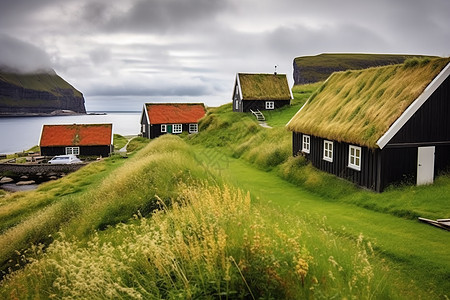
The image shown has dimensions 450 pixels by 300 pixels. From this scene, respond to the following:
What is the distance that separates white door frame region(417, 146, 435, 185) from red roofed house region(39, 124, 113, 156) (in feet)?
138

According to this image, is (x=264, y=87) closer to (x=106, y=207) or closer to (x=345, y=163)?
(x=345, y=163)

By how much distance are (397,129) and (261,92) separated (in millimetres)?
32067

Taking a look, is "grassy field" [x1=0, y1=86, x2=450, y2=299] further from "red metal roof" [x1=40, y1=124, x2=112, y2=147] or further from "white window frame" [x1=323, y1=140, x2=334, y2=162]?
"red metal roof" [x1=40, y1=124, x2=112, y2=147]

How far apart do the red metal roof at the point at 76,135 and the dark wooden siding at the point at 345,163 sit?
35363mm

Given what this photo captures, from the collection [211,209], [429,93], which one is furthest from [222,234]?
[429,93]

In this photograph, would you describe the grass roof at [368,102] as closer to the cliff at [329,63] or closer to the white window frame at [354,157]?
the white window frame at [354,157]

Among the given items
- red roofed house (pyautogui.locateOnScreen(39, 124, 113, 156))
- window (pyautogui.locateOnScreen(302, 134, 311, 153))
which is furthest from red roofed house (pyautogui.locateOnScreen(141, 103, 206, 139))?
window (pyautogui.locateOnScreen(302, 134, 311, 153))

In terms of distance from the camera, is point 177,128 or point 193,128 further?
point 193,128

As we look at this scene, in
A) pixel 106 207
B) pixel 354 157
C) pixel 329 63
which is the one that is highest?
pixel 329 63

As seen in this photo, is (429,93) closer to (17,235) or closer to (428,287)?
(428,287)

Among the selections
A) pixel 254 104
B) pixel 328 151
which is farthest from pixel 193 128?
pixel 328 151

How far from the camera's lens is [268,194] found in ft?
53.9

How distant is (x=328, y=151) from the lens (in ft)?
60.9

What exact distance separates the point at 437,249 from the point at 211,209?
643cm
